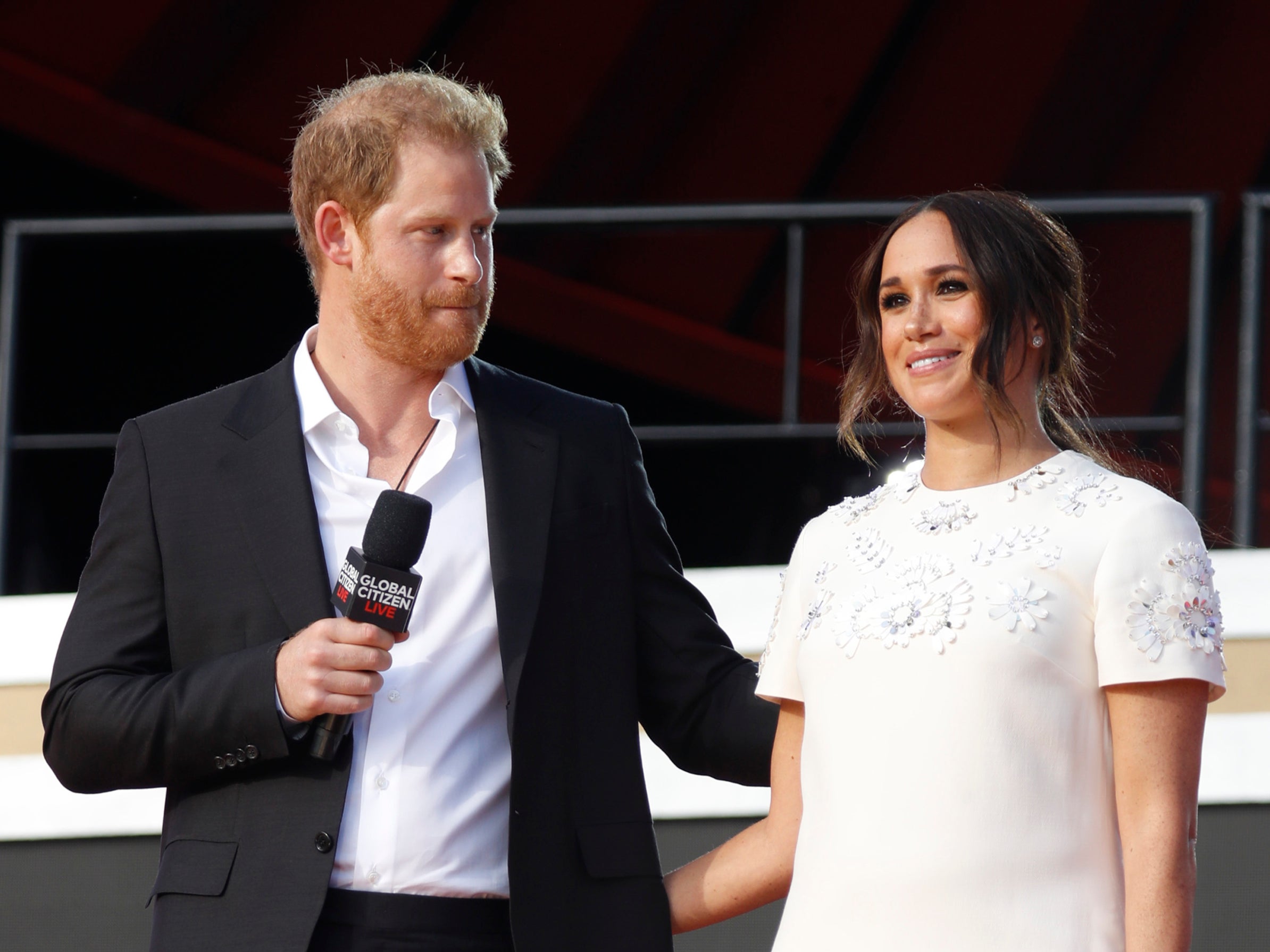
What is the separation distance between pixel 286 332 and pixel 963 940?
153 inches

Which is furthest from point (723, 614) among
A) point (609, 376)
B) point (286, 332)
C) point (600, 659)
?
point (286, 332)

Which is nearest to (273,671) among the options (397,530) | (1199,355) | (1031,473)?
(397,530)

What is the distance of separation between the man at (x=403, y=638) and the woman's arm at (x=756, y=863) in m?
0.05

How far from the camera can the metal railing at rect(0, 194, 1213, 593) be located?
2658mm

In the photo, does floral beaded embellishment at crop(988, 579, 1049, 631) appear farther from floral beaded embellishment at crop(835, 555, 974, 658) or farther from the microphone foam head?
the microphone foam head

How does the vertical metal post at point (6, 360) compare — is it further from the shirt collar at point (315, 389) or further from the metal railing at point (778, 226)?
the shirt collar at point (315, 389)

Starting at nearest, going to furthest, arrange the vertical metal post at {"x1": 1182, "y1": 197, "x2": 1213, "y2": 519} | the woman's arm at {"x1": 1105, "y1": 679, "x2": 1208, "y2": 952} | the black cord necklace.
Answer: the woman's arm at {"x1": 1105, "y1": 679, "x2": 1208, "y2": 952}, the black cord necklace, the vertical metal post at {"x1": 1182, "y1": 197, "x2": 1213, "y2": 519}

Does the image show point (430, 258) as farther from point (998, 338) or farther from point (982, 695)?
point (982, 695)

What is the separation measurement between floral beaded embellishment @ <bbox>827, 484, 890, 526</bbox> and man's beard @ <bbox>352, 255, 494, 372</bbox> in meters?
0.45

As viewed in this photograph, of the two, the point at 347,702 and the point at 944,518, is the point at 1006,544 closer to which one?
the point at 944,518

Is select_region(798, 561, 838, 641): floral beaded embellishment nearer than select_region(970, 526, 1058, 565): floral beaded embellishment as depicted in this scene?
No

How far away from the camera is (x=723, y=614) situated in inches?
103

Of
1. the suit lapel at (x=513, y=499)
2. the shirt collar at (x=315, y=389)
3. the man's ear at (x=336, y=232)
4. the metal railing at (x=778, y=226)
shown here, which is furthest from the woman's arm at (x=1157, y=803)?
the metal railing at (x=778, y=226)

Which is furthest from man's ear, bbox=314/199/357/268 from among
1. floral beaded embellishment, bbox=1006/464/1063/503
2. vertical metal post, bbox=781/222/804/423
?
vertical metal post, bbox=781/222/804/423
